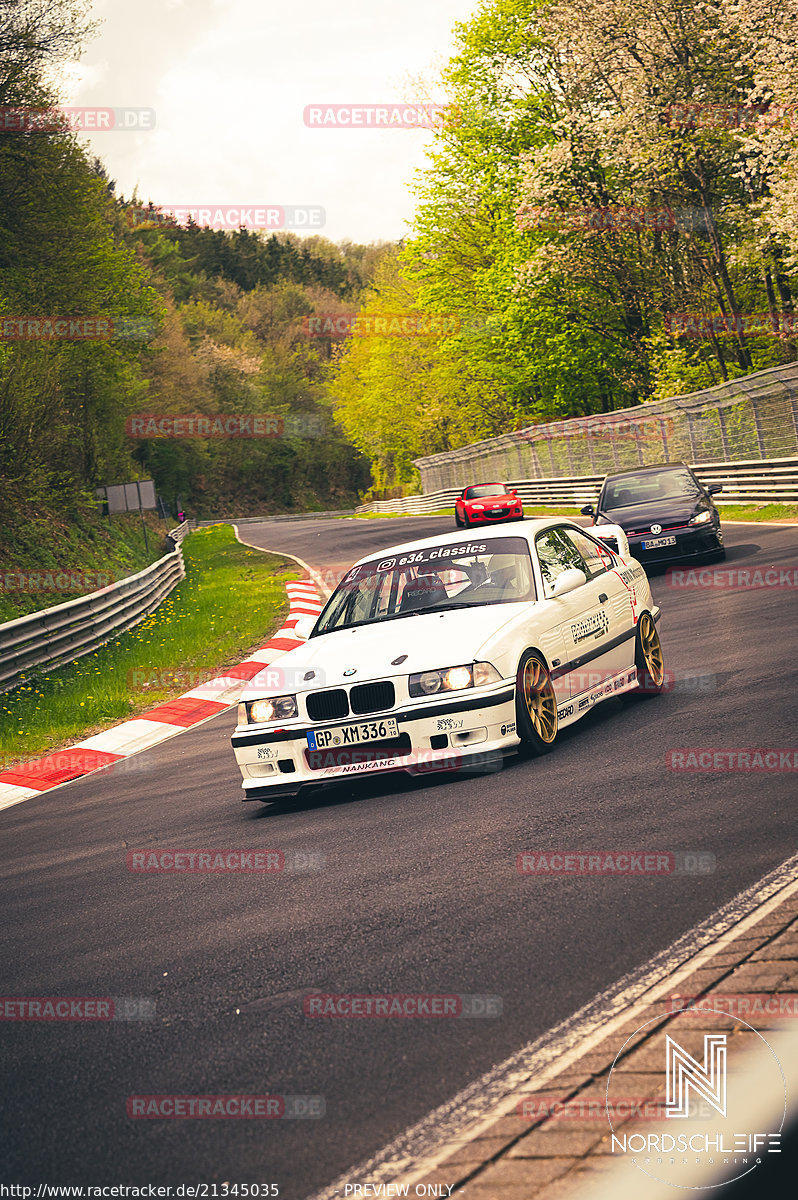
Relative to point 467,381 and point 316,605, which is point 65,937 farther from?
point 467,381

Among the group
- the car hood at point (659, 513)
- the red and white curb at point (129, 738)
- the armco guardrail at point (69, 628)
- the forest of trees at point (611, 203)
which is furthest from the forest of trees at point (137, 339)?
the forest of trees at point (611, 203)

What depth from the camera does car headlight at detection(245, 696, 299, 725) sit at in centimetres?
701

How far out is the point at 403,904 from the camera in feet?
15.7

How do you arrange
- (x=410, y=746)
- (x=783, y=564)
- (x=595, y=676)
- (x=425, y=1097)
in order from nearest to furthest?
1. (x=425, y=1097)
2. (x=410, y=746)
3. (x=595, y=676)
4. (x=783, y=564)

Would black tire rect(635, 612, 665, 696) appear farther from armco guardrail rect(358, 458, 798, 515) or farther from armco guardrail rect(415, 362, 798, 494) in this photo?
armco guardrail rect(415, 362, 798, 494)

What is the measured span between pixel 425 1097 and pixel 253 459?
104 meters

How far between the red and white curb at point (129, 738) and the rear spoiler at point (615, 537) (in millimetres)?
2937

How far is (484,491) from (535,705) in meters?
28.1

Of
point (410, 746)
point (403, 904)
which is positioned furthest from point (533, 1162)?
point (410, 746)

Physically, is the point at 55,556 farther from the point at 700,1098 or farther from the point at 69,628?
the point at 700,1098

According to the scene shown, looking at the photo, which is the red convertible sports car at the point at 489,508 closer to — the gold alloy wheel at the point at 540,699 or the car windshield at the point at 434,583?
the car windshield at the point at 434,583

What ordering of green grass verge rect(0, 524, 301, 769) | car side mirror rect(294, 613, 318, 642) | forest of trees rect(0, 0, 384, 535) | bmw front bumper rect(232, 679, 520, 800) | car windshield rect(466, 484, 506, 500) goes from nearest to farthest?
bmw front bumper rect(232, 679, 520, 800) → car side mirror rect(294, 613, 318, 642) → green grass verge rect(0, 524, 301, 769) → forest of trees rect(0, 0, 384, 535) → car windshield rect(466, 484, 506, 500)

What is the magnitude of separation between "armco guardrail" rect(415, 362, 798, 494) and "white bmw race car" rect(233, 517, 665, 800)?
16380 millimetres

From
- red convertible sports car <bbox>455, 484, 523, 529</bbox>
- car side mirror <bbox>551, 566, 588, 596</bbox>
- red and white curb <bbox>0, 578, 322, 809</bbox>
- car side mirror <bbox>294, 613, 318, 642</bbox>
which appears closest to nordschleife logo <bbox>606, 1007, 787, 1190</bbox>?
car side mirror <bbox>551, 566, 588, 596</bbox>
